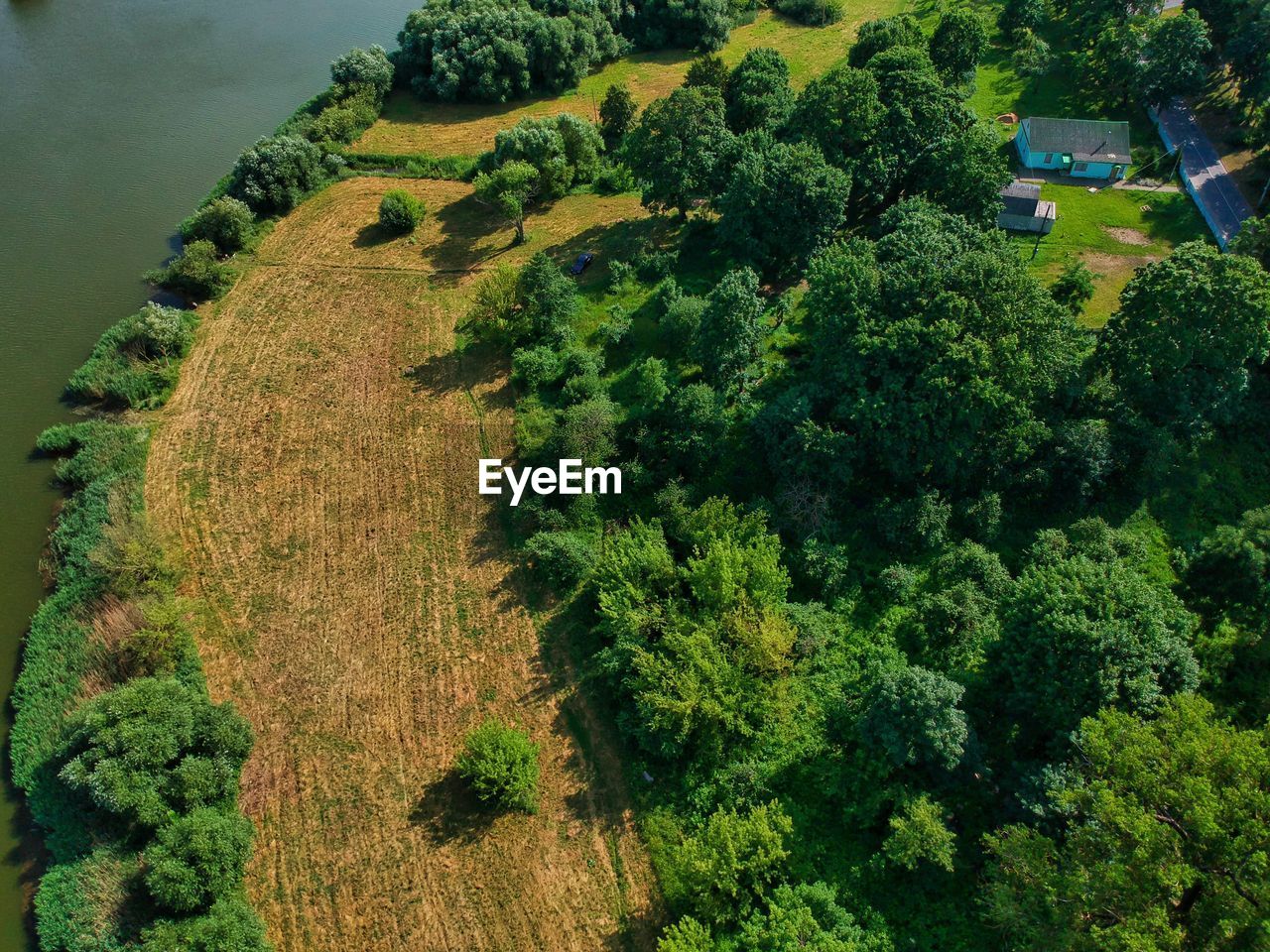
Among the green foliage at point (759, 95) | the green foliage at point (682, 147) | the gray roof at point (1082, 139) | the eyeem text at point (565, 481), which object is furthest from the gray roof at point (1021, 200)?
the eyeem text at point (565, 481)

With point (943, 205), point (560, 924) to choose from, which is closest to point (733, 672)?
point (560, 924)

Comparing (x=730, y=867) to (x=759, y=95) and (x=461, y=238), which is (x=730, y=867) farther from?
(x=759, y=95)

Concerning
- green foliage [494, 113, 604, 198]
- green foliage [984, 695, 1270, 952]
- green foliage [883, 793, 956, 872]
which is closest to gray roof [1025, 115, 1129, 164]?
green foliage [494, 113, 604, 198]

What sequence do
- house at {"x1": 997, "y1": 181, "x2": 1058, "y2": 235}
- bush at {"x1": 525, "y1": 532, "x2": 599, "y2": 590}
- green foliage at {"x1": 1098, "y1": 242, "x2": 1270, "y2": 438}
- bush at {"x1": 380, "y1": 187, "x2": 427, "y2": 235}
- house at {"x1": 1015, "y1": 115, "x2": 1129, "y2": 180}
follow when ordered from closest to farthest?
1. green foliage at {"x1": 1098, "y1": 242, "x2": 1270, "y2": 438}
2. bush at {"x1": 525, "y1": 532, "x2": 599, "y2": 590}
3. house at {"x1": 997, "y1": 181, "x2": 1058, "y2": 235}
4. bush at {"x1": 380, "y1": 187, "x2": 427, "y2": 235}
5. house at {"x1": 1015, "y1": 115, "x2": 1129, "y2": 180}

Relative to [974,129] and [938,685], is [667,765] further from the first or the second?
[974,129]

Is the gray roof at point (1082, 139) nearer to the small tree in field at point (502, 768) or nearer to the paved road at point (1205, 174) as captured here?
the paved road at point (1205, 174)

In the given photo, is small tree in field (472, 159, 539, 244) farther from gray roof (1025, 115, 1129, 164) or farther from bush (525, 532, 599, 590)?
gray roof (1025, 115, 1129, 164)

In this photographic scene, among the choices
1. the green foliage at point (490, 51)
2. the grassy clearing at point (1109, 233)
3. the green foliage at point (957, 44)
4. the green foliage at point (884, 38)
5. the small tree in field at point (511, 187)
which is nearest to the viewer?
the grassy clearing at point (1109, 233)
